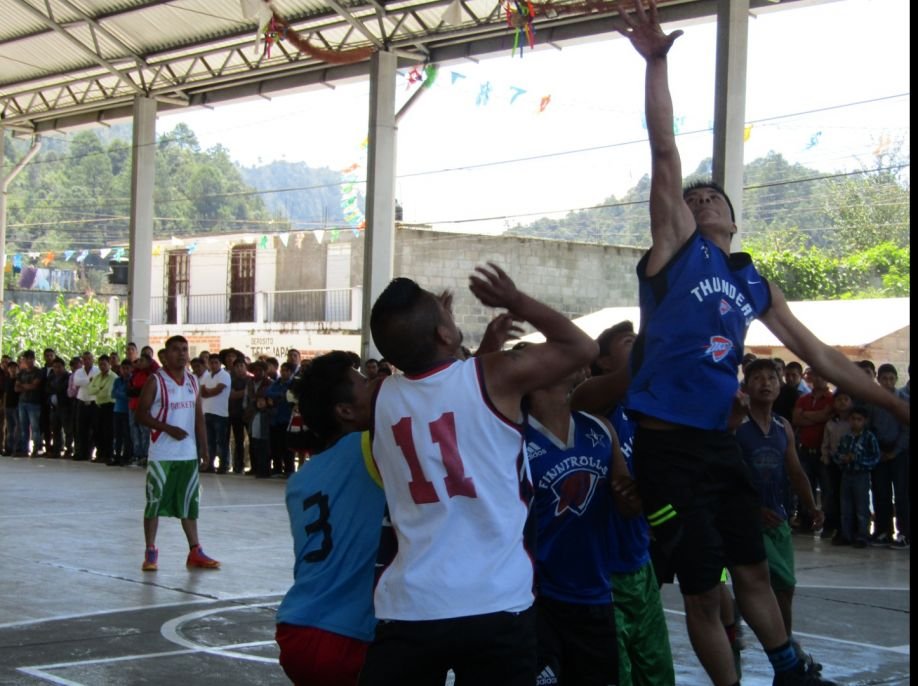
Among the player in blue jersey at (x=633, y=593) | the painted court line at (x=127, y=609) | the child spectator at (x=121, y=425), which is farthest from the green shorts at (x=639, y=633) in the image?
the child spectator at (x=121, y=425)

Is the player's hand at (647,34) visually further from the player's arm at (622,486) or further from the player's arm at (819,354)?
the player's arm at (622,486)

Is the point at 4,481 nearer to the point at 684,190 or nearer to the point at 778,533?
the point at 778,533

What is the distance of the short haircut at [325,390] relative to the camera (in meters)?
4.14

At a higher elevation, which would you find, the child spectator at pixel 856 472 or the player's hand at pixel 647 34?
the player's hand at pixel 647 34

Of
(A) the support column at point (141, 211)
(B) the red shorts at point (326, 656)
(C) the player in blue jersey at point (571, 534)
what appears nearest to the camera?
(B) the red shorts at point (326, 656)

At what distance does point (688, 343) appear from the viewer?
4305mm

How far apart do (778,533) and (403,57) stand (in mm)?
14611

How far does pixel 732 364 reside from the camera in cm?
441

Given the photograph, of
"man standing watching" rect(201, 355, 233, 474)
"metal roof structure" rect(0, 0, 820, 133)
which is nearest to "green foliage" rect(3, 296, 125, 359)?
"metal roof structure" rect(0, 0, 820, 133)

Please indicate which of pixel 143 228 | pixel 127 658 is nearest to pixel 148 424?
pixel 127 658

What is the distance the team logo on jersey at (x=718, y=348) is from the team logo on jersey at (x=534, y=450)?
700 mm

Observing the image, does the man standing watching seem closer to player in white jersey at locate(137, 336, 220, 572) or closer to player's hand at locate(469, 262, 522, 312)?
player in white jersey at locate(137, 336, 220, 572)

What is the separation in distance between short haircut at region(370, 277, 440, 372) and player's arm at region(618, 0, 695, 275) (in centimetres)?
100

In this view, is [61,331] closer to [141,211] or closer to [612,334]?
[141,211]
